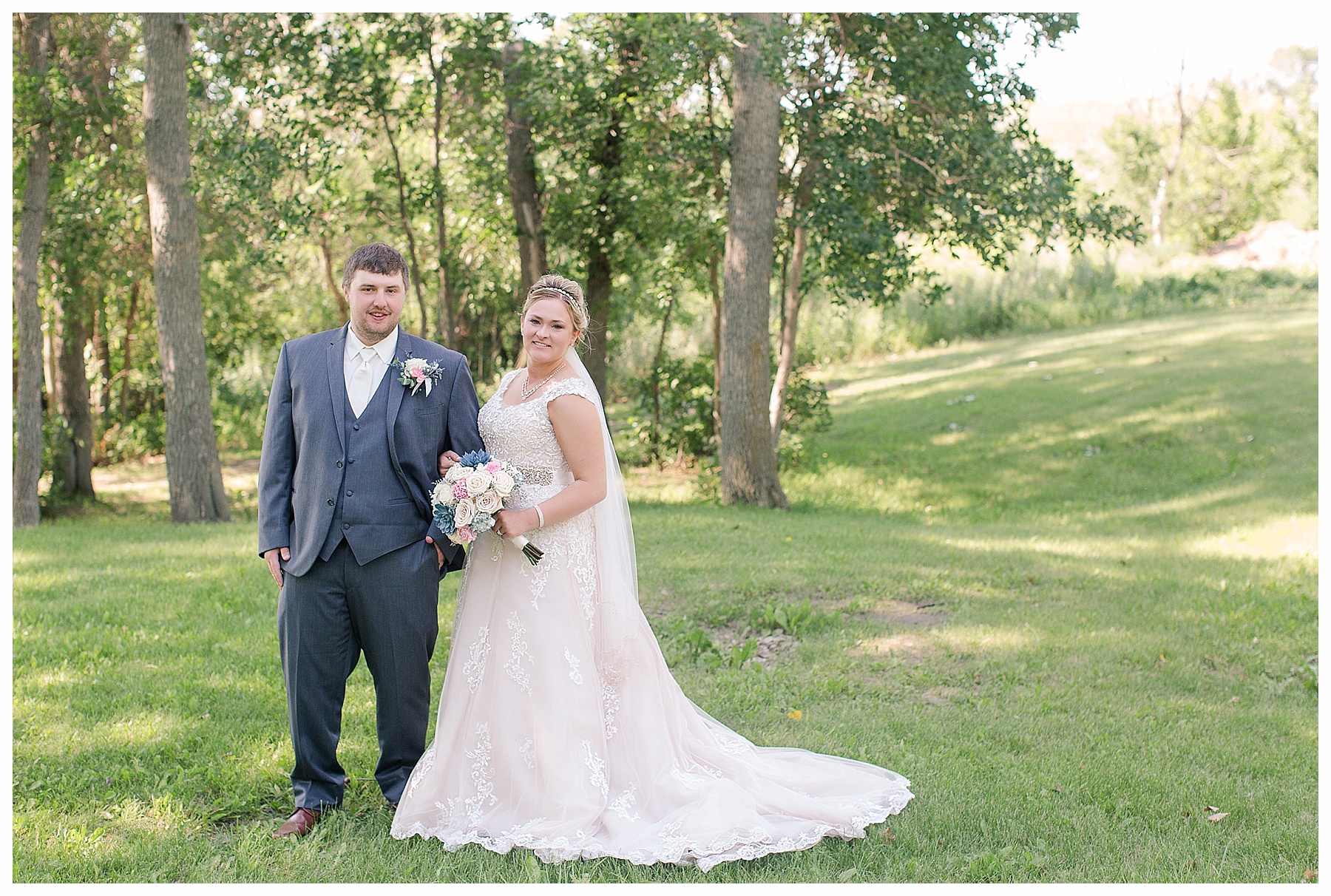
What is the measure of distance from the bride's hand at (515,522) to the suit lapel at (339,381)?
0.61 meters

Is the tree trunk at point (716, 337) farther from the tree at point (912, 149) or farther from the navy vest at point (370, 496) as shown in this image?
the navy vest at point (370, 496)

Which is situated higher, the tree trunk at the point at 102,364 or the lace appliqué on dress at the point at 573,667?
the tree trunk at the point at 102,364

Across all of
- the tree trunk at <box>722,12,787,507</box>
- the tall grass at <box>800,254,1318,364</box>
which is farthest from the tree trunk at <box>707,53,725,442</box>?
the tall grass at <box>800,254,1318,364</box>

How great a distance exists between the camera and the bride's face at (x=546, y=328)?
12.3 ft

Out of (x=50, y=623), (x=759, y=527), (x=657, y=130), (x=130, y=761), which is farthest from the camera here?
(x=657, y=130)

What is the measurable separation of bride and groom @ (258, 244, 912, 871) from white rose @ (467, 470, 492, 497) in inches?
8.7

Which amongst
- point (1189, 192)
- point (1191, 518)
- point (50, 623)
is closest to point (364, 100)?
point (50, 623)

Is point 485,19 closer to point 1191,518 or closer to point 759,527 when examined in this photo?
point 759,527

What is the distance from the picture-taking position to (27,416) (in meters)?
11.5

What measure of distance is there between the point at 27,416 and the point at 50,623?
6590 millimetres

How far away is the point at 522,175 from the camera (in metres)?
12.5

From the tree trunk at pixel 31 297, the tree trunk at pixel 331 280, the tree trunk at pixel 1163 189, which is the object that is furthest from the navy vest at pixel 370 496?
the tree trunk at pixel 1163 189

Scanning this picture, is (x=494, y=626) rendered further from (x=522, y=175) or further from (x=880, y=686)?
(x=522, y=175)

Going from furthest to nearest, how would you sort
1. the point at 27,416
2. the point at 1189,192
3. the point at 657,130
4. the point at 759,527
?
the point at 1189,192 < the point at 657,130 < the point at 27,416 < the point at 759,527
